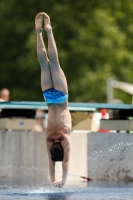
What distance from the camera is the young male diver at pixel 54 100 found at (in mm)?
17734

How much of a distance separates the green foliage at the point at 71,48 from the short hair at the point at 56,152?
23.5 meters

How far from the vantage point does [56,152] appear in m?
17.7

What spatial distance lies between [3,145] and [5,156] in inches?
8.5

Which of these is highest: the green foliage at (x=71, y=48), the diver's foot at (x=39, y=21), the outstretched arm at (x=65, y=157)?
the green foliage at (x=71, y=48)

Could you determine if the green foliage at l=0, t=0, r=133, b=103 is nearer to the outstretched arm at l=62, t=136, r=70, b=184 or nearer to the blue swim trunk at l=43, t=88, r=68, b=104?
the blue swim trunk at l=43, t=88, r=68, b=104

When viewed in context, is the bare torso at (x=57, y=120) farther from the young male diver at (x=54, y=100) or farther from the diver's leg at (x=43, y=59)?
the diver's leg at (x=43, y=59)

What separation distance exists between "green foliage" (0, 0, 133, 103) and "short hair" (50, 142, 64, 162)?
2352 centimetres

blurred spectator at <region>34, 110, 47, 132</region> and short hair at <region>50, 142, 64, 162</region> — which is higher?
blurred spectator at <region>34, 110, 47, 132</region>

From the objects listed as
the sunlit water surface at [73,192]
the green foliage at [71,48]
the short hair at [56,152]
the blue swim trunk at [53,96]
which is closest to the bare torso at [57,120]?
the blue swim trunk at [53,96]

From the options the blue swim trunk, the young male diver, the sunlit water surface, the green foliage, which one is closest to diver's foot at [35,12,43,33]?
the young male diver

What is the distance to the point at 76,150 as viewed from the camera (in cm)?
1989

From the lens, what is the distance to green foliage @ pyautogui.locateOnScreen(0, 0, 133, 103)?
138 ft

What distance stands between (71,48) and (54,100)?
24.7m

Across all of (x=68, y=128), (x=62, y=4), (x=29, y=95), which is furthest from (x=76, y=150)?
(x=62, y=4)
